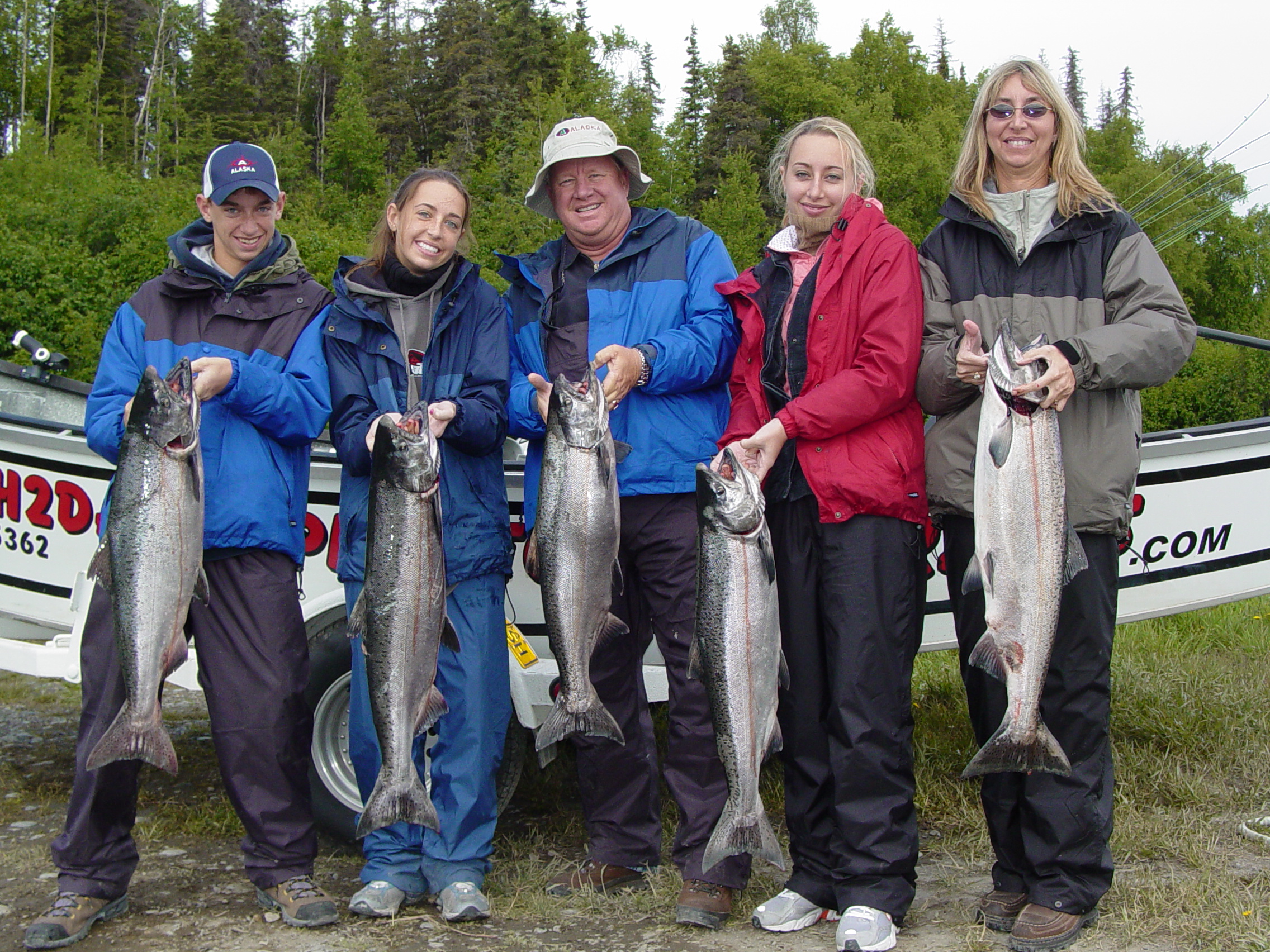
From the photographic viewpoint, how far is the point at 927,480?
12.3ft

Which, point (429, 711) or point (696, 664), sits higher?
point (696, 664)

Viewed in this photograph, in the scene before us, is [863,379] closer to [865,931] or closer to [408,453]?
[408,453]

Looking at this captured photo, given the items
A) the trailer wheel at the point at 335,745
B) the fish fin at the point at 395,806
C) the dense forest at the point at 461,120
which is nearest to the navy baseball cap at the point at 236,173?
the trailer wheel at the point at 335,745

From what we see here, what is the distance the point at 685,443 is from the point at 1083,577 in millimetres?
1458

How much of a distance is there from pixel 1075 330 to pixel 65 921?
4028 millimetres

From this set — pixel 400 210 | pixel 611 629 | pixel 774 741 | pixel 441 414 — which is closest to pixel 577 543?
pixel 611 629

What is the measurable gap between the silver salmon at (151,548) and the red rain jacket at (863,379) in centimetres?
200

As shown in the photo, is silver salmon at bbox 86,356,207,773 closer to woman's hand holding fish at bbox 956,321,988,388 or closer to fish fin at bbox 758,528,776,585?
fish fin at bbox 758,528,776,585

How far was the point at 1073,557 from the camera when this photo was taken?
11.2ft

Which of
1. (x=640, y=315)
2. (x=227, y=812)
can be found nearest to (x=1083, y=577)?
(x=640, y=315)

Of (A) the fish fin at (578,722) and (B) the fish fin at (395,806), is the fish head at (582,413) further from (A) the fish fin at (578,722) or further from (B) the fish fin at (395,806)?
(B) the fish fin at (395,806)

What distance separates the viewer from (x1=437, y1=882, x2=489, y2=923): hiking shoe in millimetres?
3926

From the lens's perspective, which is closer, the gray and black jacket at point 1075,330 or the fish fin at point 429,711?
the gray and black jacket at point 1075,330

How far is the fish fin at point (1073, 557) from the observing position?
3400 mm
